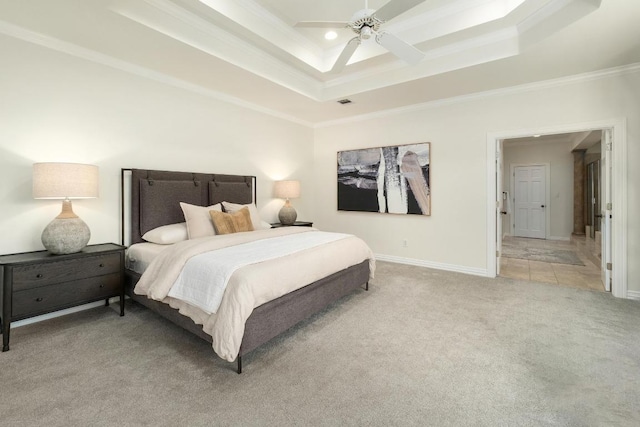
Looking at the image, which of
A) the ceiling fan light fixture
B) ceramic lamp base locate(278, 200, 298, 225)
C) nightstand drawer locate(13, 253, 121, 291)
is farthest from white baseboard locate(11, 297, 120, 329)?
the ceiling fan light fixture

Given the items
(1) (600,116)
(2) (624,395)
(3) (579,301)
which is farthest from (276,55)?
(3) (579,301)

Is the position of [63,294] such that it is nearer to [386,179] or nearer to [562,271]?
[386,179]

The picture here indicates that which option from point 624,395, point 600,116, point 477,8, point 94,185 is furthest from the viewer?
point 600,116

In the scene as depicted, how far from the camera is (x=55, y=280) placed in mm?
2521

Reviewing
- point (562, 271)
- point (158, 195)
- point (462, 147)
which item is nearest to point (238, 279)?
point (158, 195)

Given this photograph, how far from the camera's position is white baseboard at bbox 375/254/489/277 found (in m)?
4.41

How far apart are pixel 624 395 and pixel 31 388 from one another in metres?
3.68

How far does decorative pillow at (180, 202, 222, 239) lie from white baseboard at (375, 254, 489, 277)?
3.13 metres

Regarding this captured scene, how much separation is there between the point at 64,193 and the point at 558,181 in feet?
33.0

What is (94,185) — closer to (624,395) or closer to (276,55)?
(276,55)

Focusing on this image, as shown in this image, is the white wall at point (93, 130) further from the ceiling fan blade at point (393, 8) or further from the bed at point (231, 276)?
the ceiling fan blade at point (393, 8)

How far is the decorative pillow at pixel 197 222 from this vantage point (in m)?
3.30

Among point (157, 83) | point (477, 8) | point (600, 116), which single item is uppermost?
point (477, 8)

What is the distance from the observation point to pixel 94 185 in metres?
2.78
